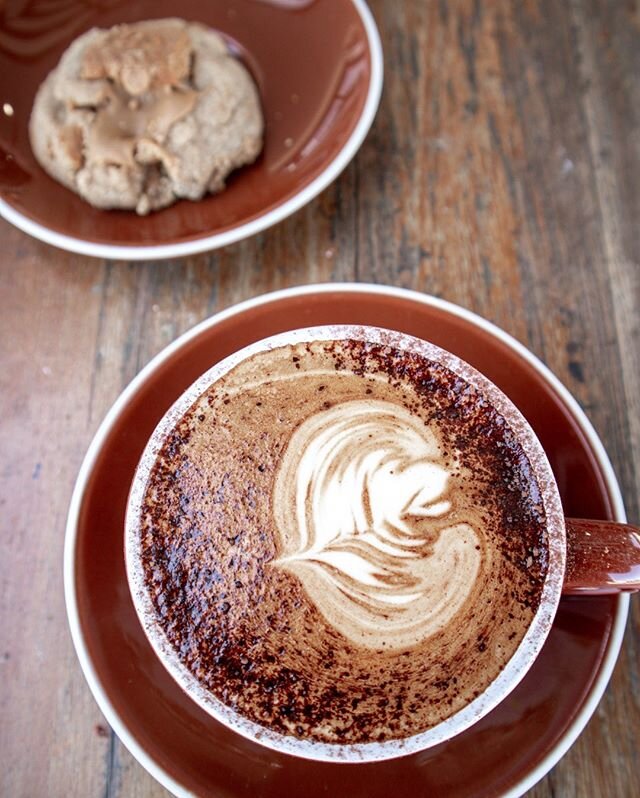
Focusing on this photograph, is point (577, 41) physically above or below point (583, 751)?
above

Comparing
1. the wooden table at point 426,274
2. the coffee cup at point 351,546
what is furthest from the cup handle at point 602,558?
the wooden table at point 426,274

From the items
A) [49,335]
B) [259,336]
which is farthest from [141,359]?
[259,336]

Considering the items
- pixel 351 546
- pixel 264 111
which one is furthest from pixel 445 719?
pixel 264 111

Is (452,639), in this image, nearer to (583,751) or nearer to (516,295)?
(583,751)

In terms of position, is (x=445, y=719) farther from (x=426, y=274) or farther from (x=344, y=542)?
Answer: (x=426, y=274)

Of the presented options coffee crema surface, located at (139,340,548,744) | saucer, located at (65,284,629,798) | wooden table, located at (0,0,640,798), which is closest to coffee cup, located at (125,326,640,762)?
coffee crema surface, located at (139,340,548,744)

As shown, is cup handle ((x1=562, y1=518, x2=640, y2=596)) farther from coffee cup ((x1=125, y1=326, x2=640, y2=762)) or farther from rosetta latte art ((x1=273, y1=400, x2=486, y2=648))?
rosetta latte art ((x1=273, y1=400, x2=486, y2=648))
